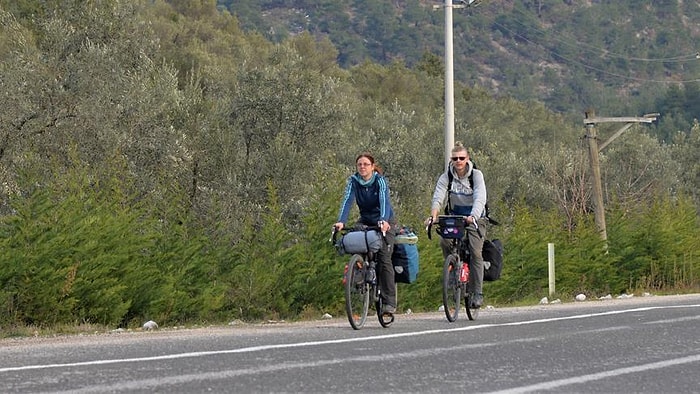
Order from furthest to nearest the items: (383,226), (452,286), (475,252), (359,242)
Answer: (475,252) → (452,286) → (359,242) → (383,226)

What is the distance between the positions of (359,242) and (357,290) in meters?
0.50

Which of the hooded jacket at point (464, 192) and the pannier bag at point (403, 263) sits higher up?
the hooded jacket at point (464, 192)

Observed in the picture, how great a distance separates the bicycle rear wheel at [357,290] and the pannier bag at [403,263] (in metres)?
0.54

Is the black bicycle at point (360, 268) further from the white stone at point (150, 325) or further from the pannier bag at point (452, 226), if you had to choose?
the white stone at point (150, 325)

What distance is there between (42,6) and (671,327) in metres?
45.0

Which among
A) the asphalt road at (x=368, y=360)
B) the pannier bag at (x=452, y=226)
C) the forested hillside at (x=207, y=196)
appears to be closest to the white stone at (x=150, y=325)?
the forested hillside at (x=207, y=196)

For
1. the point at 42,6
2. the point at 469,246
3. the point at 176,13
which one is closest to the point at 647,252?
the point at 469,246

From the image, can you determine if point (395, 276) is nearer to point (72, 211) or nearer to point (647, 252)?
point (72, 211)

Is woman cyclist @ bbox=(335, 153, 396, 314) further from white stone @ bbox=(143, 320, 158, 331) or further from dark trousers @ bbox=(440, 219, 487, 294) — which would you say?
white stone @ bbox=(143, 320, 158, 331)

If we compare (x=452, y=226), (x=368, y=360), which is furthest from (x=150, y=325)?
(x=368, y=360)

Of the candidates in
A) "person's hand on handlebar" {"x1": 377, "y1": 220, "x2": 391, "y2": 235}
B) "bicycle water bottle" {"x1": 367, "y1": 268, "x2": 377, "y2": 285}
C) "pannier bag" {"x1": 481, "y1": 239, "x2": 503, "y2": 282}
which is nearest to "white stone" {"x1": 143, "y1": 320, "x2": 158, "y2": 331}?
"bicycle water bottle" {"x1": 367, "y1": 268, "x2": 377, "y2": 285}

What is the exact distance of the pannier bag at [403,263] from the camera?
13.8 m

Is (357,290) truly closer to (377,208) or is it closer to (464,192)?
(377,208)

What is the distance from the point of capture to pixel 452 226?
14.4m
